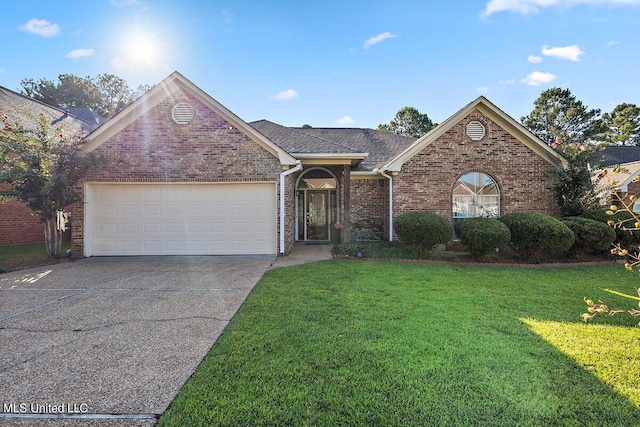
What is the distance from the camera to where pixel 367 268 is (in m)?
7.82

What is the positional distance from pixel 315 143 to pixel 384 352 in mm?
8638

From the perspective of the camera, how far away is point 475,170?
1092 cm

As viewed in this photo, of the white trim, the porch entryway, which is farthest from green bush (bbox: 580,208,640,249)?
the white trim

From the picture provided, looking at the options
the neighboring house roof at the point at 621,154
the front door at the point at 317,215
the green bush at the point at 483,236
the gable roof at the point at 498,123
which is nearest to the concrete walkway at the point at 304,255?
the front door at the point at 317,215

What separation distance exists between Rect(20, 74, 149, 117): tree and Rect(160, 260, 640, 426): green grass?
1579 inches

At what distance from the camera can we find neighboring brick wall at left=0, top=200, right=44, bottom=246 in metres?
11.6

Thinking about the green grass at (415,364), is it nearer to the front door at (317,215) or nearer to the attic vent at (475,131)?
the attic vent at (475,131)

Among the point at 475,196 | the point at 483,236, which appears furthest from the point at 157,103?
the point at 475,196

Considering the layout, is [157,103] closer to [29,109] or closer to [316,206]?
[316,206]

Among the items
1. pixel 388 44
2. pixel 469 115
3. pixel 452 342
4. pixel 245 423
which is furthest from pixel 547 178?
pixel 245 423

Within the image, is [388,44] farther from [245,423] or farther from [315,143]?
[245,423]

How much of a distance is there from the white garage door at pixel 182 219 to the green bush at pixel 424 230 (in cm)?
411

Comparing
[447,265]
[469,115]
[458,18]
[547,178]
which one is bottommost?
[447,265]

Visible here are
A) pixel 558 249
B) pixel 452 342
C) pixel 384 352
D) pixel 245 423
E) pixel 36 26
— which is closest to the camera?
pixel 245 423
